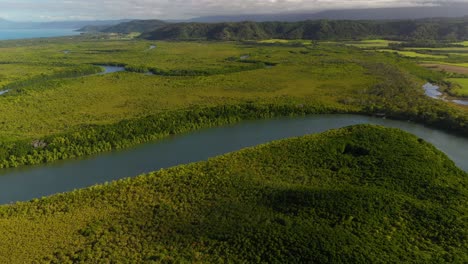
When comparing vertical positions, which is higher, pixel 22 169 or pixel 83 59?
pixel 83 59

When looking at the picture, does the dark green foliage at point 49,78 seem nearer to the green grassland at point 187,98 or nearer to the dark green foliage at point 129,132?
the green grassland at point 187,98

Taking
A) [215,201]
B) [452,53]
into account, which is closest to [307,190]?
[215,201]

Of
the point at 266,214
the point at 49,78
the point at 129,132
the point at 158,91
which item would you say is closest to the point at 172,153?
the point at 129,132

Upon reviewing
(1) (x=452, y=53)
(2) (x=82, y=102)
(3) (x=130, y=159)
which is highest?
(1) (x=452, y=53)

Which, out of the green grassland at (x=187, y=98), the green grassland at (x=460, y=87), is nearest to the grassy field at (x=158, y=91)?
the green grassland at (x=187, y=98)

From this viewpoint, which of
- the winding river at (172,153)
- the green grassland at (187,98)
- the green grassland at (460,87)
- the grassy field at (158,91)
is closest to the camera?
the winding river at (172,153)

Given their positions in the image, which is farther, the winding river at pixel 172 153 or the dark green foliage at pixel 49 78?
the dark green foliage at pixel 49 78

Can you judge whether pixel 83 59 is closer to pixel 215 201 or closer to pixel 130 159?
pixel 130 159

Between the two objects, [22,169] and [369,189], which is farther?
[22,169]
